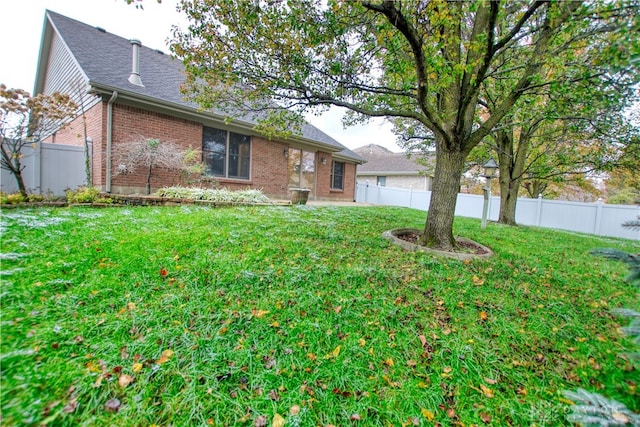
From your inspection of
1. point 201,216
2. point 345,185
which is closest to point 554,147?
point 345,185

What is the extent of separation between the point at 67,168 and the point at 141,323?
7665 millimetres

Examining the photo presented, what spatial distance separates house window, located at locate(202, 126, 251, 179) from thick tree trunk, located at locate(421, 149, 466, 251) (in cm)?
755

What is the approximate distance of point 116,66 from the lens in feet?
27.0

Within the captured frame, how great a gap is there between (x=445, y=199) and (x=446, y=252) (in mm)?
900

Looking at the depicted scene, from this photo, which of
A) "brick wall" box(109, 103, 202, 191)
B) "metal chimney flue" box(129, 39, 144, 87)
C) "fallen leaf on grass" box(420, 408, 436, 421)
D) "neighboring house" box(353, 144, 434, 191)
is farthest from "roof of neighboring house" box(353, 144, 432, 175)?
"fallen leaf on grass" box(420, 408, 436, 421)

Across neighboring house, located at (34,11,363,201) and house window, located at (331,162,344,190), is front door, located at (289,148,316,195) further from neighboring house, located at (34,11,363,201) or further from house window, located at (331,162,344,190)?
house window, located at (331,162,344,190)

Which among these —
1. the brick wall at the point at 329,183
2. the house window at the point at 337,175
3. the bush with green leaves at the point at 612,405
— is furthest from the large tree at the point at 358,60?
the house window at the point at 337,175

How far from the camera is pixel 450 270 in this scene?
3516 mm

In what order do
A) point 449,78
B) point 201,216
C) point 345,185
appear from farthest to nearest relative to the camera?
point 345,185, point 201,216, point 449,78

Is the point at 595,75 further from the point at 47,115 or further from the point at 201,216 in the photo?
the point at 47,115

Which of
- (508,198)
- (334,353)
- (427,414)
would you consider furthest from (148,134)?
(508,198)

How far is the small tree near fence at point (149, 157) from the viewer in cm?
734

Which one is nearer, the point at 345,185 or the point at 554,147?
the point at 554,147

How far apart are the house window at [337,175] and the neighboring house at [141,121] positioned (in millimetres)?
1594
